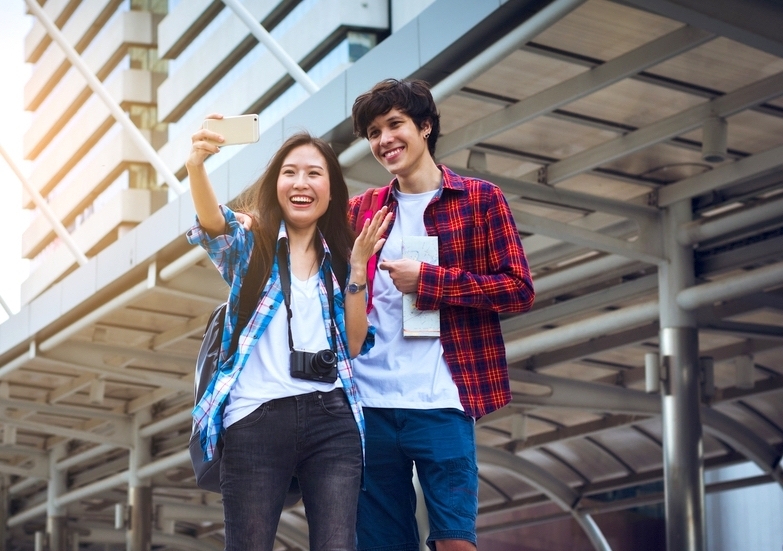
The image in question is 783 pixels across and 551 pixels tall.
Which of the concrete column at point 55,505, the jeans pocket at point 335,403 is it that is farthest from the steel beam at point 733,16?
the concrete column at point 55,505

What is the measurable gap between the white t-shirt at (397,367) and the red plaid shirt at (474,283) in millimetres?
46

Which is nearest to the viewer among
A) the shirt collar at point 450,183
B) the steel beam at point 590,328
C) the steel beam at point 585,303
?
the shirt collar at point 450,183

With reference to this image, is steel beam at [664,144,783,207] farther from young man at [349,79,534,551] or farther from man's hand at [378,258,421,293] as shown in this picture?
man's hand at [378,258,421,293]

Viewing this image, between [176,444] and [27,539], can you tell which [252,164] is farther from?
[27,539]

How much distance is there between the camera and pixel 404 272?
3.85 m

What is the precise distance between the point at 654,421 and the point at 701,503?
44.1 feet

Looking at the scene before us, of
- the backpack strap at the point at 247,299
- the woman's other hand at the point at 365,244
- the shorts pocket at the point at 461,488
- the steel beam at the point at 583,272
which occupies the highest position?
the steel beam at the point at 583,272

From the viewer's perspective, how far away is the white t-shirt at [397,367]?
386cm

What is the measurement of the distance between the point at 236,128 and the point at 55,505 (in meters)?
35.2

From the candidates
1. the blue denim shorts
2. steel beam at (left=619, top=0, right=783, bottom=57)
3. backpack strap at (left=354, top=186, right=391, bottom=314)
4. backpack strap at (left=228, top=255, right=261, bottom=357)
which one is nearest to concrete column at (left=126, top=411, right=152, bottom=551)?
steel beam at (left=619, top=0, right=783, bottom=57)

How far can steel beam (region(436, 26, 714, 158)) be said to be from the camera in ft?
Result: 34.1

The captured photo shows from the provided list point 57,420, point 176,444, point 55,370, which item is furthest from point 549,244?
point 57,420

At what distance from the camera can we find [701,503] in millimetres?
14664

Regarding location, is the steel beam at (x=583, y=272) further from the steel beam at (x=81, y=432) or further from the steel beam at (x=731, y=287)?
the steel beam at (x=81, y=432)
